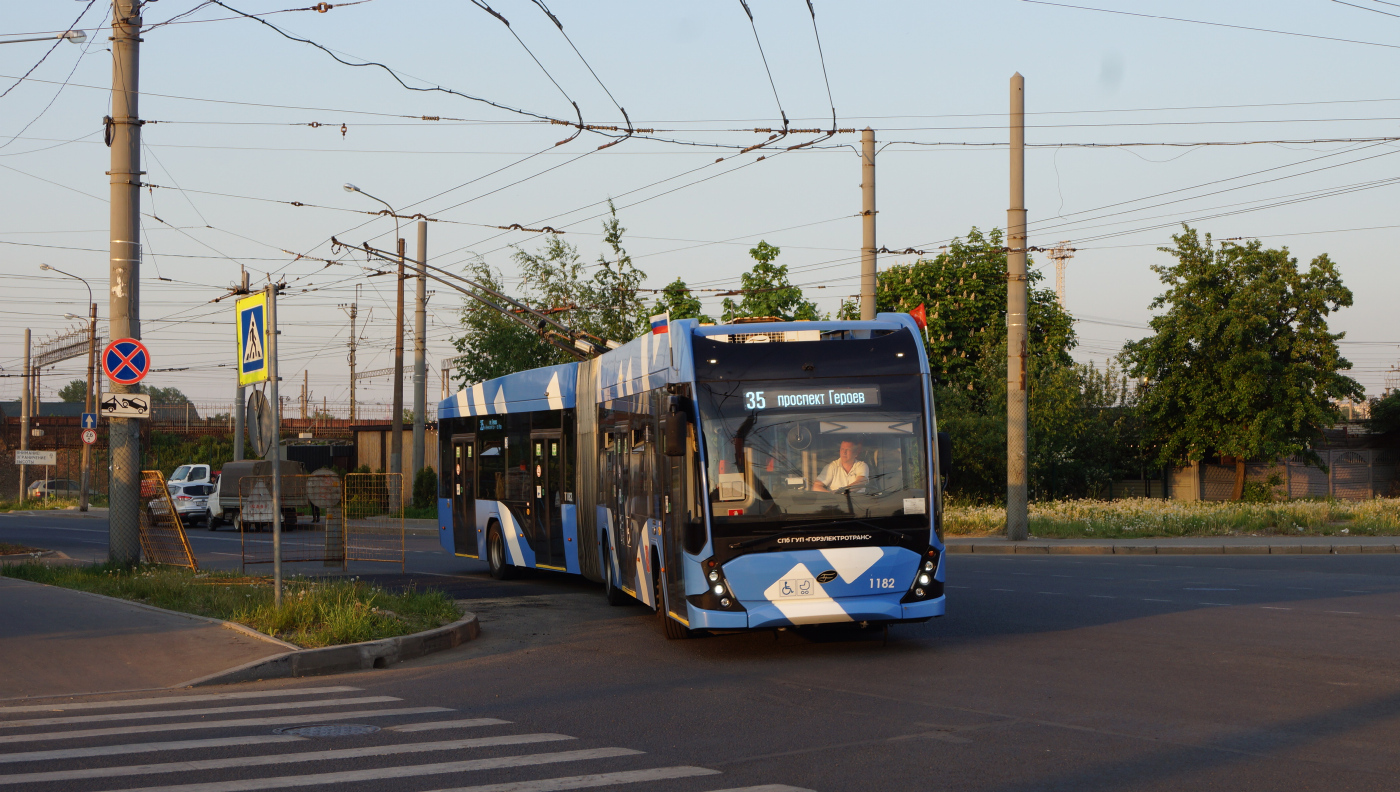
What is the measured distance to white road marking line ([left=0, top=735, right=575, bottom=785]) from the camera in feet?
22.2

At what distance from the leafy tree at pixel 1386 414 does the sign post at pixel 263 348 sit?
133ft

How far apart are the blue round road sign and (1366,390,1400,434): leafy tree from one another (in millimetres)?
40192

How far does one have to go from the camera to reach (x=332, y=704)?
9094 millimetres

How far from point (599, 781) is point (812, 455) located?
4.98 m

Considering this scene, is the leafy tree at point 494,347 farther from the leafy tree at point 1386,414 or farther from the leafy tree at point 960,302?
the leafy tree at point 1386,414

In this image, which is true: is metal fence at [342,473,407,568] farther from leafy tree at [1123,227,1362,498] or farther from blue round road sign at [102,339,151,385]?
leafy tree at [1123,227,1362,498]

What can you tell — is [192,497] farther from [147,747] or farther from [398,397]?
[147,747]

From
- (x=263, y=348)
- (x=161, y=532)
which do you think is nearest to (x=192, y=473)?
(x=161, y=532)

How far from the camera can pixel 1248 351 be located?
38.7 meters

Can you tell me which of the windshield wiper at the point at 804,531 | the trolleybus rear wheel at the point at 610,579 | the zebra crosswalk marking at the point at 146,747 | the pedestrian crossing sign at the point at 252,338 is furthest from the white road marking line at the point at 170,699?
the trolleybus rear wheel at the point at 610,579

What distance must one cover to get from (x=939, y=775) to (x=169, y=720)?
16.7 ft

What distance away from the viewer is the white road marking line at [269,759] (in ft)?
22.2

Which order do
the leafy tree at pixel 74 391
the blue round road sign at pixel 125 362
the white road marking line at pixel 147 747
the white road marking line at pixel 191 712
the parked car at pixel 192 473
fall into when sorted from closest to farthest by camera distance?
the white road marking line at pixel 147 747 < the white road marking line at pixel 191 712 < the blue round road sign at pixel 125 362 < the parked car at pixel 192 473 < the leafy tree at pixel 74 391

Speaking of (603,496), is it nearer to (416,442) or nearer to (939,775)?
(939,775)
